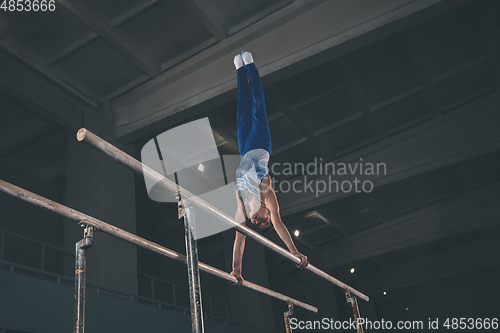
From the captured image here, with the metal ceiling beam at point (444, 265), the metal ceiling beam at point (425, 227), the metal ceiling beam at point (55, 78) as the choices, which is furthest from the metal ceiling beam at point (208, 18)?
the metal ceiling beam at point (444, 265)

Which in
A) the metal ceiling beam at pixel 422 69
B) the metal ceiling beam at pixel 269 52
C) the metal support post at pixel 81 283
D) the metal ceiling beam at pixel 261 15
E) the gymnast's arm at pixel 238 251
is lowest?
the metal support post at pixel 81 283

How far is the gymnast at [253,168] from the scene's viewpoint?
3924mm

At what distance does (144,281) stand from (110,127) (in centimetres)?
625

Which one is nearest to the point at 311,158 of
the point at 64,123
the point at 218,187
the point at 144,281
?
the point at 218,187

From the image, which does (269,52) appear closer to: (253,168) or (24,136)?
(253,168)

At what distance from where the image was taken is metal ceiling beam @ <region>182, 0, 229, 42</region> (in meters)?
5.44

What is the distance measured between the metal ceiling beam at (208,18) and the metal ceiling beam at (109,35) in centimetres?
107

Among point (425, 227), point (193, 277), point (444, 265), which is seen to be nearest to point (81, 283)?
point (193, 277)

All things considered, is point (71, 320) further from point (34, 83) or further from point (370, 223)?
point (370, 223)

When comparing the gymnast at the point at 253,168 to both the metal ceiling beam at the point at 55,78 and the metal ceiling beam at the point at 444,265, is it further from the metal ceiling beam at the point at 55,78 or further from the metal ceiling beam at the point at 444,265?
the metal ceiling beam at the point at 444,265

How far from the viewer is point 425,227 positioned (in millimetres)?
12484

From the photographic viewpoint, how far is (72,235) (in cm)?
620

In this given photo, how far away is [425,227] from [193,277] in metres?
11.3

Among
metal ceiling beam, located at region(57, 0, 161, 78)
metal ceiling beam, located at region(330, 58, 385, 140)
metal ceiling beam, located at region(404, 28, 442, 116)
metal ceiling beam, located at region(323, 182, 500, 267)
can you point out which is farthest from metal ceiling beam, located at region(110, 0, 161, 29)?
metal ceiling beam, located at region(323, 182, 500, 267)
